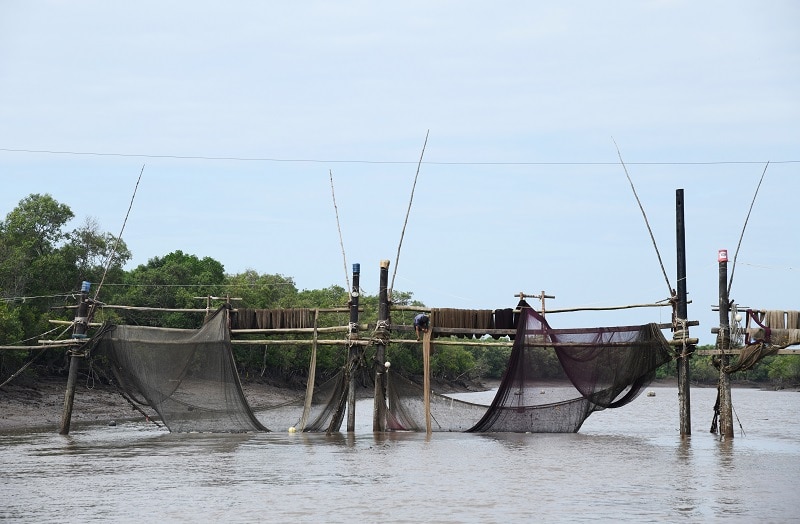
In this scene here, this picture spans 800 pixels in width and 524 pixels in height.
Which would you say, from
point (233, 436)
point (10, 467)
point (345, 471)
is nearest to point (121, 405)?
point (233, 436)

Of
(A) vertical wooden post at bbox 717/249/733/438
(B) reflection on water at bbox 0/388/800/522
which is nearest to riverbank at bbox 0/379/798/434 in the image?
(B) reflection on water at bbox 0/388/800/522

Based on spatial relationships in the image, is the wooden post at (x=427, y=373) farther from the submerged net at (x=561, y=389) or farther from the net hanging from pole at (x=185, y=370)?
the net hanging from pole at (x=185, y=370)

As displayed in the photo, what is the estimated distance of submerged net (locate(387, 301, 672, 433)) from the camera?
15.6 meters

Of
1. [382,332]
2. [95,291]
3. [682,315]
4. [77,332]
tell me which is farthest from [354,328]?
[95,291]

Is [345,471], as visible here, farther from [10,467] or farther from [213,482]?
[10,467]

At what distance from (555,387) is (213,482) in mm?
6623

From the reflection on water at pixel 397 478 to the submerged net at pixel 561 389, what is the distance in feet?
1.32

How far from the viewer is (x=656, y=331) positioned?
613 inches

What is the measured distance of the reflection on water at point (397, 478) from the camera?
31.5 feet

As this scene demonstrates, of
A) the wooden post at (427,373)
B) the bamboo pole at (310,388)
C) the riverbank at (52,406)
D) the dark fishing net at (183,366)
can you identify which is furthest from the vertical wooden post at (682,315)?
the riverbank at (52,406)

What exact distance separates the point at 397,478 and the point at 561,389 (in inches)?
200

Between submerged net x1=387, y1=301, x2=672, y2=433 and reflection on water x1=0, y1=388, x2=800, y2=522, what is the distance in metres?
0.40

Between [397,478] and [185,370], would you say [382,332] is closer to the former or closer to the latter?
[185,370]

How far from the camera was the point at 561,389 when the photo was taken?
16.1 metres
